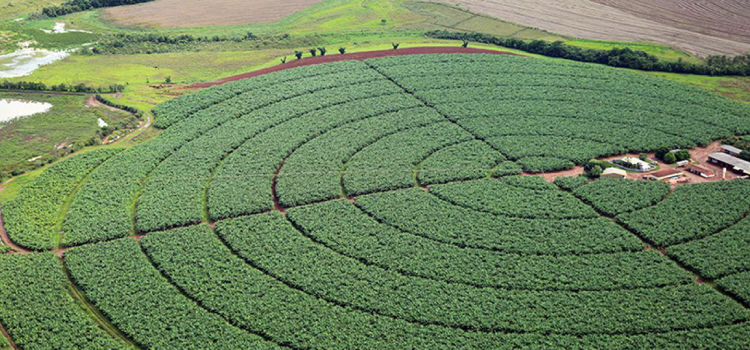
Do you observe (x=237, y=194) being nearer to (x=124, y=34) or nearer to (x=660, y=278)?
(x=660, y=278)

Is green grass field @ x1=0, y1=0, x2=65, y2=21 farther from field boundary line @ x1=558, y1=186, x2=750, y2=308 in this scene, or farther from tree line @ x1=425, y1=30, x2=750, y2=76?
field boundary line @ x1=558, y1=186, x2=750, y2=308

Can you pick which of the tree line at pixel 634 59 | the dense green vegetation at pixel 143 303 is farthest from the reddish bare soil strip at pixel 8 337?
the tree line at pixel 634 59

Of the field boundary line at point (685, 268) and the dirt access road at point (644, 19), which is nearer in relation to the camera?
the field boundary line at point (685, 268)

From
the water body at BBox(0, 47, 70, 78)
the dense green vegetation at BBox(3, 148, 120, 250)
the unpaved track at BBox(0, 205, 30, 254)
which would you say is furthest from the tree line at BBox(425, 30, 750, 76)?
the unpaved track at BBox(0, 205, 30, 254)

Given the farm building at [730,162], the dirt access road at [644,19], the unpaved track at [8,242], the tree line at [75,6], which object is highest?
the tree line at [75,6]

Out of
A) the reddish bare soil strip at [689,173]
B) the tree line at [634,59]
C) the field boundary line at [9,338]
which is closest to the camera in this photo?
the field boundary line at [9,338]

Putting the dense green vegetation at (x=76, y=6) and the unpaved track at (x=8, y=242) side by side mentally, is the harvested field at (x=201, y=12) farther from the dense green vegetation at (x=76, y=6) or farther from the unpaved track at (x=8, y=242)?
the unpaved track at (x=8, y=242)
